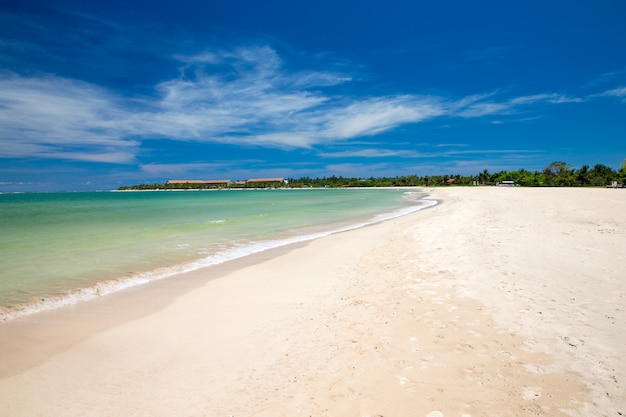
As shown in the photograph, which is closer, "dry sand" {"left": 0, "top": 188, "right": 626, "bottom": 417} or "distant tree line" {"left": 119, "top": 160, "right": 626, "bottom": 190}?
"dry sand" {"left": 0, "top": 188, "right": 626, "bottom": 417}

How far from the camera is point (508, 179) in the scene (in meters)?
110

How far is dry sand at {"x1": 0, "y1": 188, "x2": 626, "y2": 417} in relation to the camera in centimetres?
298

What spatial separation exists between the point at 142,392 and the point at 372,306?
3387mm

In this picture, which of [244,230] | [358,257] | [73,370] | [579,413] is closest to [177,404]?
[73,370]

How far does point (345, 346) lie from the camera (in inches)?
157

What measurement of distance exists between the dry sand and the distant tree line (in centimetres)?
8516

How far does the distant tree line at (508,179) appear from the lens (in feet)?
260

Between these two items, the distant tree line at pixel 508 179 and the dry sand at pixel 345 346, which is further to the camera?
the distant tree line at pixel 508 179

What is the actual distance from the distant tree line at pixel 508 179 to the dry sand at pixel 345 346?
85.2 metres

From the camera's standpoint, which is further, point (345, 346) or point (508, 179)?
point (508, 179)

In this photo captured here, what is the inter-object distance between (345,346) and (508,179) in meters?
125

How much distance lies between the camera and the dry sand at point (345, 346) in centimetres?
298

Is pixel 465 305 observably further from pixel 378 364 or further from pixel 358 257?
pixel 358 257

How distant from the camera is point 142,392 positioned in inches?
129
